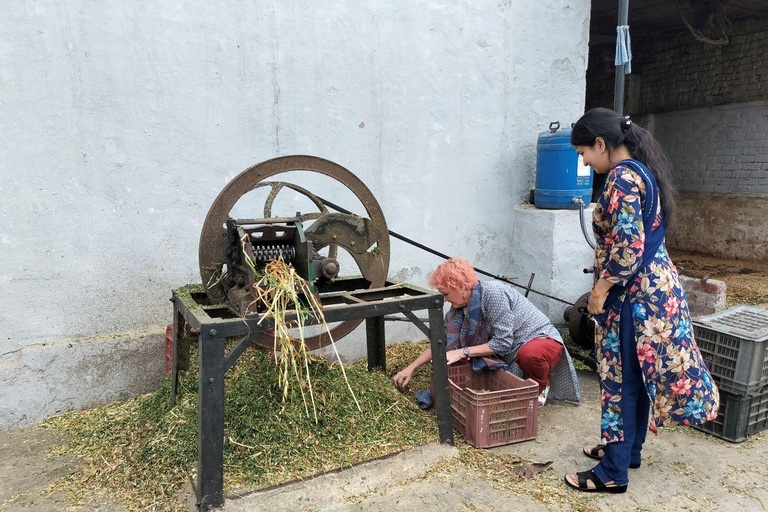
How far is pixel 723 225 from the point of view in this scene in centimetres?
848

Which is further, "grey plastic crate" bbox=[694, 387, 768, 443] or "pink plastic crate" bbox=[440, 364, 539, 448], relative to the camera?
"grey plastic crate" bbox=[694, 387, 768, 443]

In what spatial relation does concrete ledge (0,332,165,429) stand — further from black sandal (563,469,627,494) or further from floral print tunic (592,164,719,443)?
floral print tunic (592,164,719,443)

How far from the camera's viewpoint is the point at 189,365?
3.22 m

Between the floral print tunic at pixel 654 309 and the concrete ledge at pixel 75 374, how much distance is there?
2.91 m

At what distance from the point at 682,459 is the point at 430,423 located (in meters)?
1.40

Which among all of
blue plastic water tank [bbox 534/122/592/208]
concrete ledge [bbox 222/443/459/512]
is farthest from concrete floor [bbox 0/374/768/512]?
blue plastic water tank [bbox 534/122/592/208]

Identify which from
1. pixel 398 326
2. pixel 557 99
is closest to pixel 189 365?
pixel 398 326

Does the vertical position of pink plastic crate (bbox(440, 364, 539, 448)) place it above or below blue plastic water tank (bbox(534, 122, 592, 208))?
below

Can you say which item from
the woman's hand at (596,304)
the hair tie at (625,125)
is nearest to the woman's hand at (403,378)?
the woman's hand at (596,304)

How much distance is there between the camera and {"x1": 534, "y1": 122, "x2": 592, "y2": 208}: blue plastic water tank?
14.9ft

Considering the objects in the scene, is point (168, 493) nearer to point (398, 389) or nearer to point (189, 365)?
point (189, 365)

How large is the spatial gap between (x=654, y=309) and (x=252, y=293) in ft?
6.02

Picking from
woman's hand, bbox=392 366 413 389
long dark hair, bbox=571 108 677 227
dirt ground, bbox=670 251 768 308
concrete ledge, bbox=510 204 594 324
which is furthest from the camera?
dirt ground, bbox=670 251 768 308

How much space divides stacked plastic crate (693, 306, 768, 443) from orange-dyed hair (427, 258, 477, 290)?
1419mm
